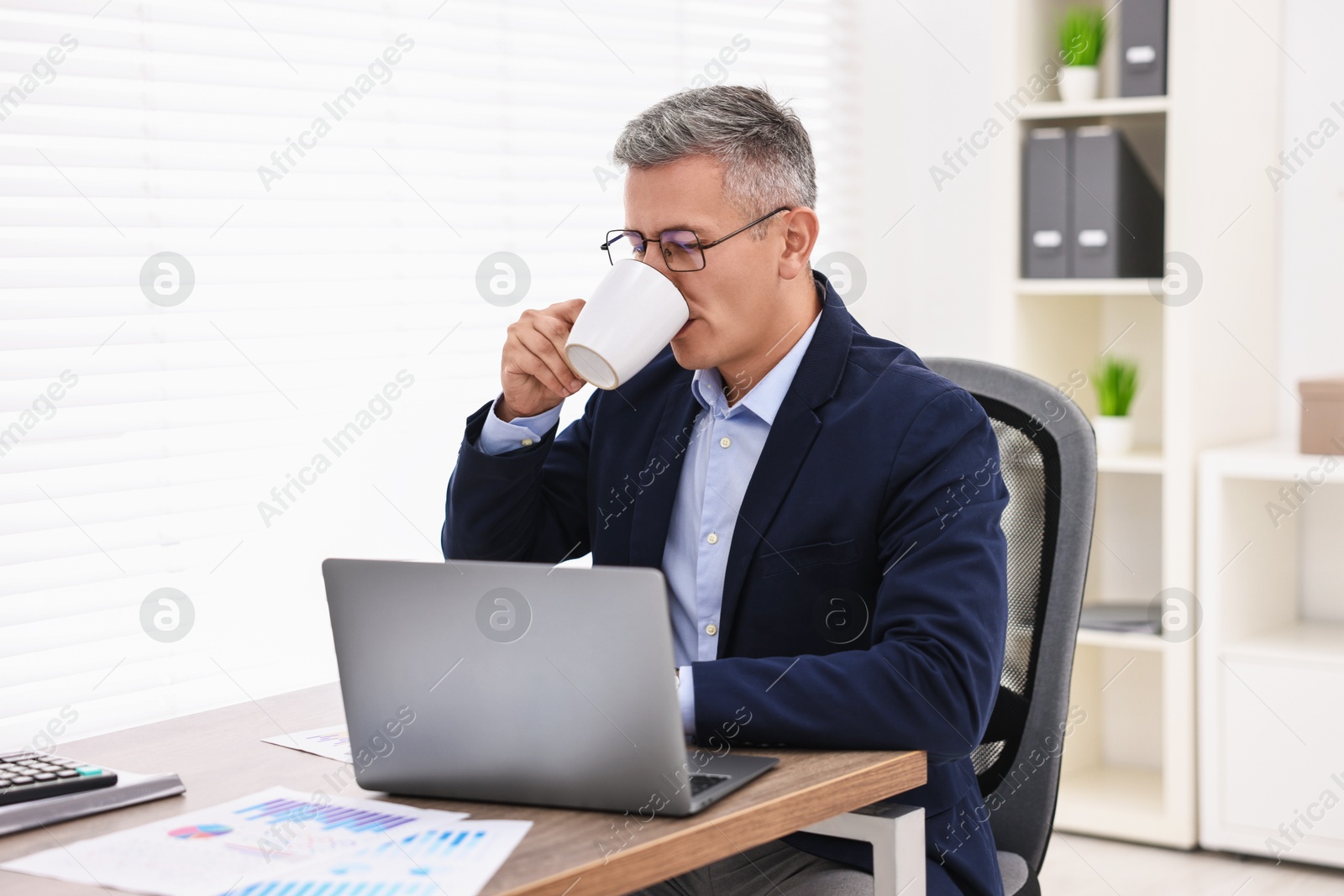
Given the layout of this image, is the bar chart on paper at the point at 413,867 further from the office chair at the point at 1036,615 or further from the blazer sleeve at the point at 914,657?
the office chair at the point at 1036,615

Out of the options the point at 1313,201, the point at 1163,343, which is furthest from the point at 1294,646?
the point at 1313,201

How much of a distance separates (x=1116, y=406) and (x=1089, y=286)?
0.90 ft

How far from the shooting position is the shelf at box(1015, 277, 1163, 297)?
2793mm

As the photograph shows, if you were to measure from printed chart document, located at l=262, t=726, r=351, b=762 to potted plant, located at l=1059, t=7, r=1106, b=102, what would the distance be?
2.23 m

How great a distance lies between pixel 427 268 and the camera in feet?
7.96

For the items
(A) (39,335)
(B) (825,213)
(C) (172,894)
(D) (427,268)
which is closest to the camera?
(C) (172,894)

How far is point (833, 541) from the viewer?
1372 mm

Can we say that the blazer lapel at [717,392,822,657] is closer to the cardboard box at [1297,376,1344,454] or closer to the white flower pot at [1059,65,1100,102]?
the cardboard box at [1297,376,1344,454]

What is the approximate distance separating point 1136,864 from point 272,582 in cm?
181

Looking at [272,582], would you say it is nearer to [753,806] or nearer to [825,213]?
[753,806]

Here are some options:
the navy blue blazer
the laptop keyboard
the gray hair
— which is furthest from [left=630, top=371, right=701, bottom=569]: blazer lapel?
the laptop keyboard

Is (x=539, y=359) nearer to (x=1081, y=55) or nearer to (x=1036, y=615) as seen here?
(x=1036, y=615)

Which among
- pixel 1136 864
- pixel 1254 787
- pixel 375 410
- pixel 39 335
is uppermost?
pixel 39 335

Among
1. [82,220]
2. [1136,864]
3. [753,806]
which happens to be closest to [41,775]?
[753,806]
